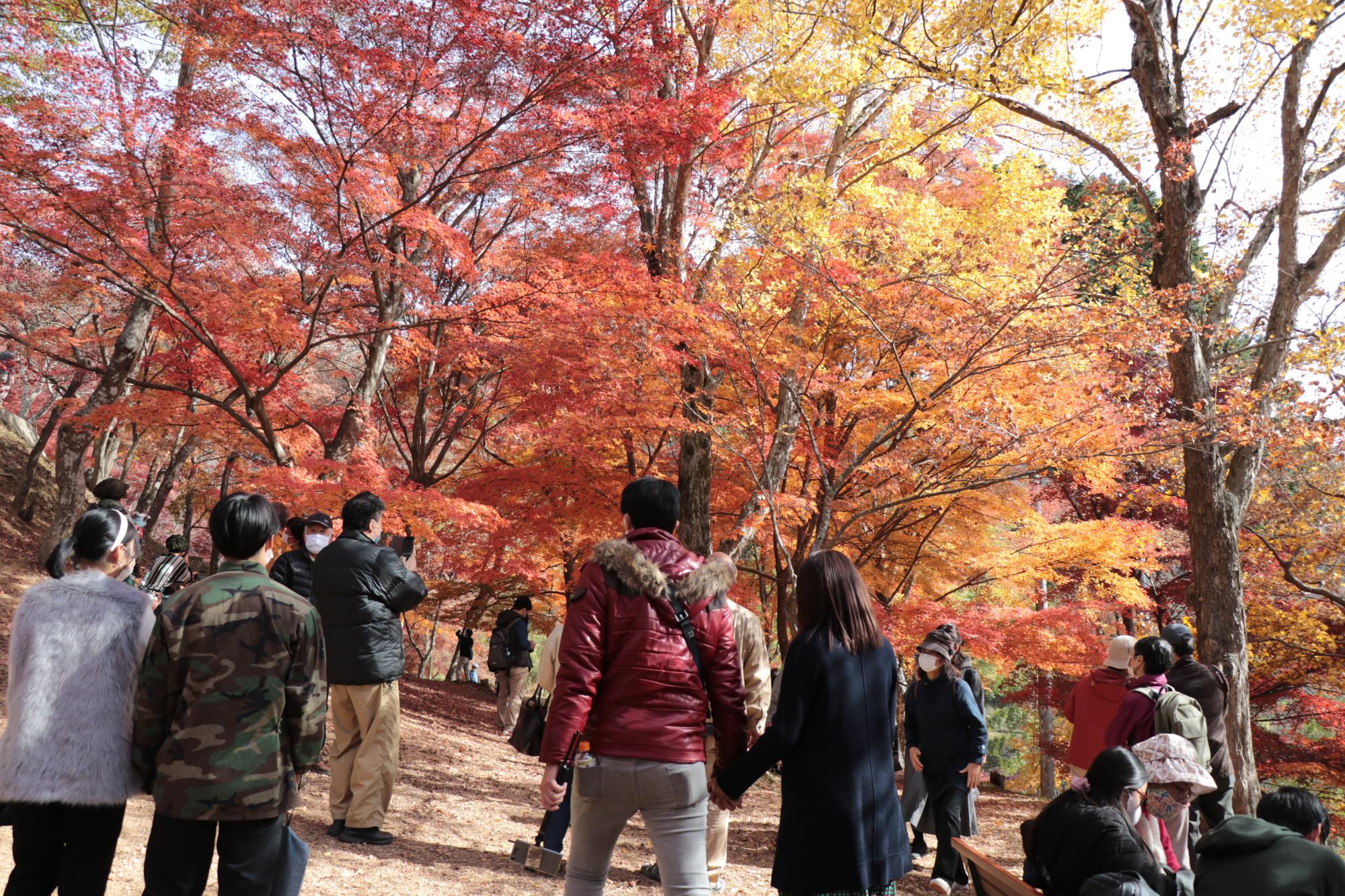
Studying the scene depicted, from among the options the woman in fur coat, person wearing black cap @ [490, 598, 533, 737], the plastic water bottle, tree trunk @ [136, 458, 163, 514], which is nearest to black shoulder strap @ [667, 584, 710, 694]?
the plastic water bottle

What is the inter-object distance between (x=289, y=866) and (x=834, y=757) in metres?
A: 1.76

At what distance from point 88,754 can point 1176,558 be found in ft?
54.7

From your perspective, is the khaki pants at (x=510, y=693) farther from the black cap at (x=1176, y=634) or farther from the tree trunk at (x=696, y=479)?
the black cap at (x=1176, y=634)

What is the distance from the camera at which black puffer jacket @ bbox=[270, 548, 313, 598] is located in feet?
18.5

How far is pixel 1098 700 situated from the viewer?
562 cm

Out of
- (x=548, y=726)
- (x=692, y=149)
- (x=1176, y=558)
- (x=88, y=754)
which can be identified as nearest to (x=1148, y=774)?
(x=548, y=726)

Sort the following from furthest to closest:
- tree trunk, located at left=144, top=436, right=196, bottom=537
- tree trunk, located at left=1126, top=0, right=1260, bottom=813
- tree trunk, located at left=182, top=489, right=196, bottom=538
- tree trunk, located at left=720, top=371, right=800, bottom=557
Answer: tree trunk, located at left=182, top=489, right=196, bottom=538 < tree trunk, located at left=144, top=436, right=196, bottom=537 < tree trunk, located at left=720, top=371, right=800, bottom=557 < tree trunk, located at left=1126, top=0, right=1260, bottom=813

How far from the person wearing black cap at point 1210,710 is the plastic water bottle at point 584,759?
4121 millimetres

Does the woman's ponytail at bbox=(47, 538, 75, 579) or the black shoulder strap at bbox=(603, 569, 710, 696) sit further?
the woman's ponytail at bbox=(47, 538, 75, 579)

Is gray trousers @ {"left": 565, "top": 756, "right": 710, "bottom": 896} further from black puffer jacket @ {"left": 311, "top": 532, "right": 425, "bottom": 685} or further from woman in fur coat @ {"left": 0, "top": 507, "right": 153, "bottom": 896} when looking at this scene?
black puffer jacket @ {"left": 311, "top": 532, "right": 425, "bottom": 685}

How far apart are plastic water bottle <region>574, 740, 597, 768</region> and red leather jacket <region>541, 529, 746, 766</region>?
0.03 metres

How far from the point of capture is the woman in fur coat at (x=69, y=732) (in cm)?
271

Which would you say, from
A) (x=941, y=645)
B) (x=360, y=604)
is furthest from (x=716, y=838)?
(x=360, y=604)

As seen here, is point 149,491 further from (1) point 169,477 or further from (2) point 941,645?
(2) point 941,645
